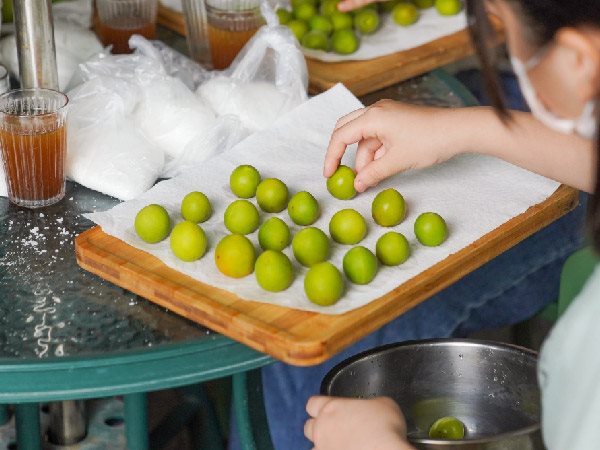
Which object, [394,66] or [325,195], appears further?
[394,66]

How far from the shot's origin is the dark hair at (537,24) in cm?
97

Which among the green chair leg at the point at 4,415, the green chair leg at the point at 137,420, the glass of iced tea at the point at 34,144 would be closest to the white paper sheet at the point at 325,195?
the glass of iced tea at the point at 34,144

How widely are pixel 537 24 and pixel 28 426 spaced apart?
1.36 meters

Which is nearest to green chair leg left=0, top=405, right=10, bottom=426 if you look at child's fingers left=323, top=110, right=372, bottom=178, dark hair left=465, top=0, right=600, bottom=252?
child's fingers left=323, top=110, right=372, bottom=178

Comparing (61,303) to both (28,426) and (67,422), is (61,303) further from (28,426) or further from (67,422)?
(67,422)

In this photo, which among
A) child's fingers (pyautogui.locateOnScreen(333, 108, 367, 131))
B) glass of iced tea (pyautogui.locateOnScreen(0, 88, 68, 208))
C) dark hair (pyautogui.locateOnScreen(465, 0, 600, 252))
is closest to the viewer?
dark hair (pyautogui.locateOnScreen(465, 0, 600, 252))

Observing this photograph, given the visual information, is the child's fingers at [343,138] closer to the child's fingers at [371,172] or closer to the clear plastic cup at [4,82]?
the child's fingers at [371,172]

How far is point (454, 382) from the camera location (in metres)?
1.40

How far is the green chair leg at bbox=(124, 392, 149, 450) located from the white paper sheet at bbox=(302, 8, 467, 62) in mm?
714

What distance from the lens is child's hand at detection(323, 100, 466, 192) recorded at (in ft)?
5.20

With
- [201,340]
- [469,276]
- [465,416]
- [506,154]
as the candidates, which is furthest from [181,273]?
[469,276]

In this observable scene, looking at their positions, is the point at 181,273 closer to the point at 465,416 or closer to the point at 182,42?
the point at 465,416

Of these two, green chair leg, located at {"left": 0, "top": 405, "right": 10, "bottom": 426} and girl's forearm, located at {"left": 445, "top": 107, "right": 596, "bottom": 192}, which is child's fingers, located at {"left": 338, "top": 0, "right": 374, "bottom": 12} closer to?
girl's forearm, located at {"left": 445, "top": 107, "right": 596, "bottom": 192}

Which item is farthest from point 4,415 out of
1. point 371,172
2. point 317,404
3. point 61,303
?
point 317,404
